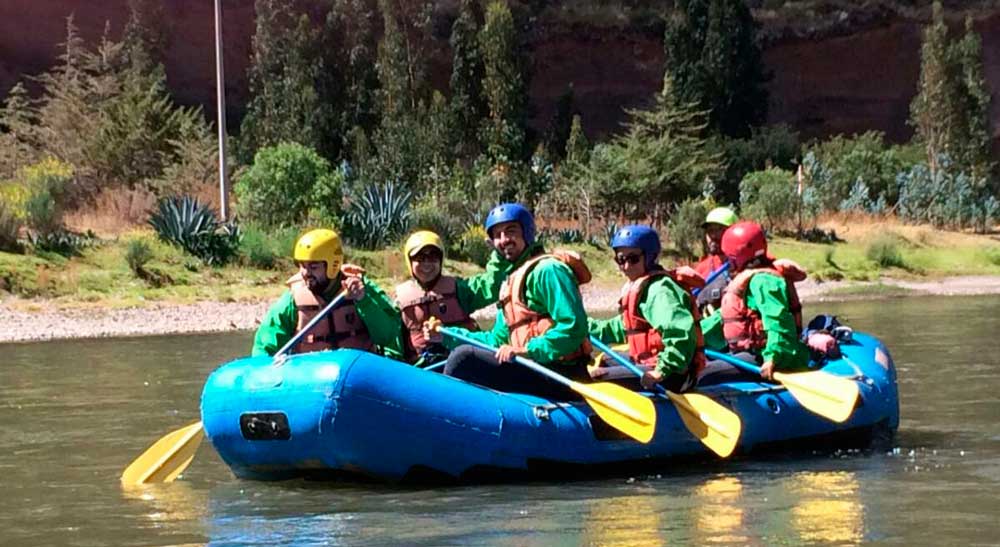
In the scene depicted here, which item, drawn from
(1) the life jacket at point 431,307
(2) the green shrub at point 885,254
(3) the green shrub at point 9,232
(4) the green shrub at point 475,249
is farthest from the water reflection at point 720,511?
(2) the green shrub at point 885,254

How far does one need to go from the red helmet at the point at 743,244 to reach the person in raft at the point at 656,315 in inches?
30.2

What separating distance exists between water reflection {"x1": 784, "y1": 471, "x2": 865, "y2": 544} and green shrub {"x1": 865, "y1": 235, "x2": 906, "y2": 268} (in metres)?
17.9

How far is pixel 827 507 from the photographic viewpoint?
7.31m

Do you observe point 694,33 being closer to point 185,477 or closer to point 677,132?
point 677,132

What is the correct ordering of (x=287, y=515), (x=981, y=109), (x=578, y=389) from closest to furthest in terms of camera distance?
(x=287, y=515)
(x=578, y=389)
(x=981, y=109)

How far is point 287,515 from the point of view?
7.32 metres

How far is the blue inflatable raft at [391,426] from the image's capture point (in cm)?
749

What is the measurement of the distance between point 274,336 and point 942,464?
354cm

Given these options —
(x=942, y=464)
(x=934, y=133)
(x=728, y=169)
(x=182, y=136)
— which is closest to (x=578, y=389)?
(x=942, y=464)

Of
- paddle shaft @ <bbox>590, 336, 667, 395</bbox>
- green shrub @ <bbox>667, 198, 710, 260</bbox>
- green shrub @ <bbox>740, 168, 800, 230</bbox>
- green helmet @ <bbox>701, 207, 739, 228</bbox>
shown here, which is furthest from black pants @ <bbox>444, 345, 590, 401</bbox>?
green shrub @ <bbox>740, 168, 800, 230</bbox>

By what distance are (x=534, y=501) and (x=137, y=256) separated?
13550 millimetres

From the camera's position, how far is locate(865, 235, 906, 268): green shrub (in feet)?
84.3

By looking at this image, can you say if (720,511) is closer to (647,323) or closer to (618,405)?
(618,405)

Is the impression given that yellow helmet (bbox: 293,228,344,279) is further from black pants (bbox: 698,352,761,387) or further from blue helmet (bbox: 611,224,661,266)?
black pants (bbox: 698,352,761,387)
